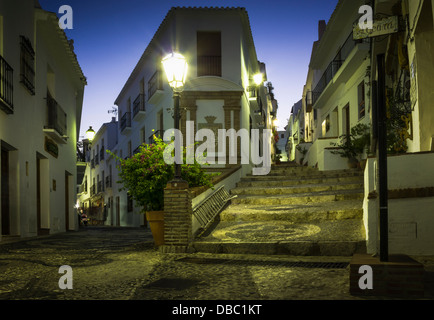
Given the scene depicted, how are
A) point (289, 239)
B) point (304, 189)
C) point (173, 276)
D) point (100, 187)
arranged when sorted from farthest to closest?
point (100, 187) → point (304, 189) → point (289, 239) → point (173, 276)

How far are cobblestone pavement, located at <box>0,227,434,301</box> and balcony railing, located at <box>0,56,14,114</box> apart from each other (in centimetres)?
317

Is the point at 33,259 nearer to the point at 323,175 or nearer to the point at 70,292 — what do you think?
the point at 70,292

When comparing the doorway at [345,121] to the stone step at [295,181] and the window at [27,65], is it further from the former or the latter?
the window at [27,65]

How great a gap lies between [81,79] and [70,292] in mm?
14316

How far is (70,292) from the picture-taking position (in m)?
4.70

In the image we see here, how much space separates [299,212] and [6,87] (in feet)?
22.0

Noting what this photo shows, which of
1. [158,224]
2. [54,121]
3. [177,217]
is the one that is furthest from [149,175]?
[54,121]

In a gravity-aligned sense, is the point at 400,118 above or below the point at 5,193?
above

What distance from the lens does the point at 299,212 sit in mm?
9281

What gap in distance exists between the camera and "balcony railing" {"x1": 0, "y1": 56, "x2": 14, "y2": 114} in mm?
9141

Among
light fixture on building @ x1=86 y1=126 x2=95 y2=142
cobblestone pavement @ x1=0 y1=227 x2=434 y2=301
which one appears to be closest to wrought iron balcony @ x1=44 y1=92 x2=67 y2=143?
cobblestone pavement @ x1=0 y1=227 x2=434 y2=301

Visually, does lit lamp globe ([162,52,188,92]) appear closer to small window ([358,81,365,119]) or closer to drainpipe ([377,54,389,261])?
drainpipe ([377,54,389,261])

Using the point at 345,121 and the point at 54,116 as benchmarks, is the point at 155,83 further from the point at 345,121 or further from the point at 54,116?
the point at 345,121

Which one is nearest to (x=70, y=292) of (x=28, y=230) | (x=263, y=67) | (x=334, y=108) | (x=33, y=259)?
(x=33, y=259)
